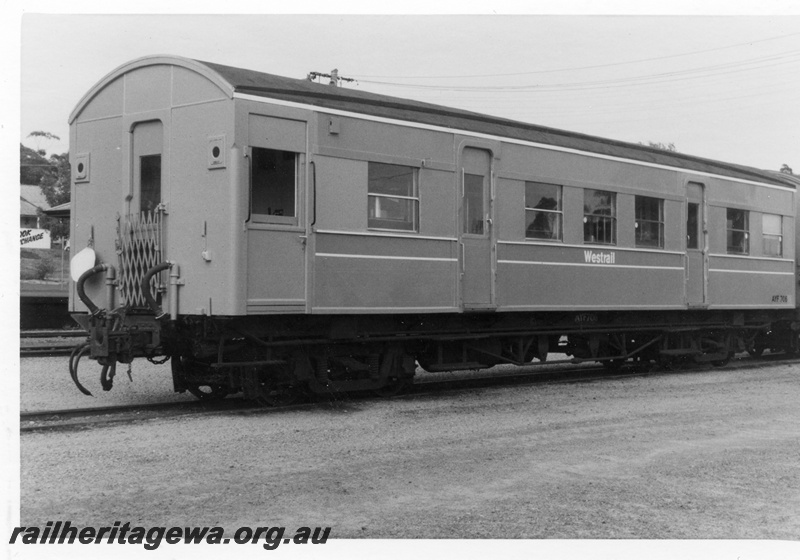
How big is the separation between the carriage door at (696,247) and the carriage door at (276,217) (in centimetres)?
787

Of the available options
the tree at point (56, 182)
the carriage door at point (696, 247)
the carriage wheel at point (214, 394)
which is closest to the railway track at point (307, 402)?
the carriage wheel at point (214, 394)

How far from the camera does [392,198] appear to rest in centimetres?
1056

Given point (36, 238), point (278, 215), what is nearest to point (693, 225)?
point (278, 215)

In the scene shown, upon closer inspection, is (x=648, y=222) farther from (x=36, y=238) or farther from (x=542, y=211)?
(x=36, y=238)

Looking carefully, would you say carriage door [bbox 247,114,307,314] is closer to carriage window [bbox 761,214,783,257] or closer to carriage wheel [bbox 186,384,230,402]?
carriage wheel [bbox 186,384,230,402]

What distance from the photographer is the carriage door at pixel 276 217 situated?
9.16 m

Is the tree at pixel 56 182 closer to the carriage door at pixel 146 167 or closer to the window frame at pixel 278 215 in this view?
the carriage door at pixel 146 167

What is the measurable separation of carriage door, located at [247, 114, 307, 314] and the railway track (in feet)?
4.48

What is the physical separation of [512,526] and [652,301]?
9.08 metres

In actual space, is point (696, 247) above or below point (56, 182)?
below

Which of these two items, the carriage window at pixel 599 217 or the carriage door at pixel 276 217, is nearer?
the carriage door at pixel 276 217

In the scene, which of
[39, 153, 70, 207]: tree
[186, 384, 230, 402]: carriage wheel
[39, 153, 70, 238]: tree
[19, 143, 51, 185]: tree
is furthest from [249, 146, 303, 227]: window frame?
[39, 153, 70, 207]: tree

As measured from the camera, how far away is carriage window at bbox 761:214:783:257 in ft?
53.8

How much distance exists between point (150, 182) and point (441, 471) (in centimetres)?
512
